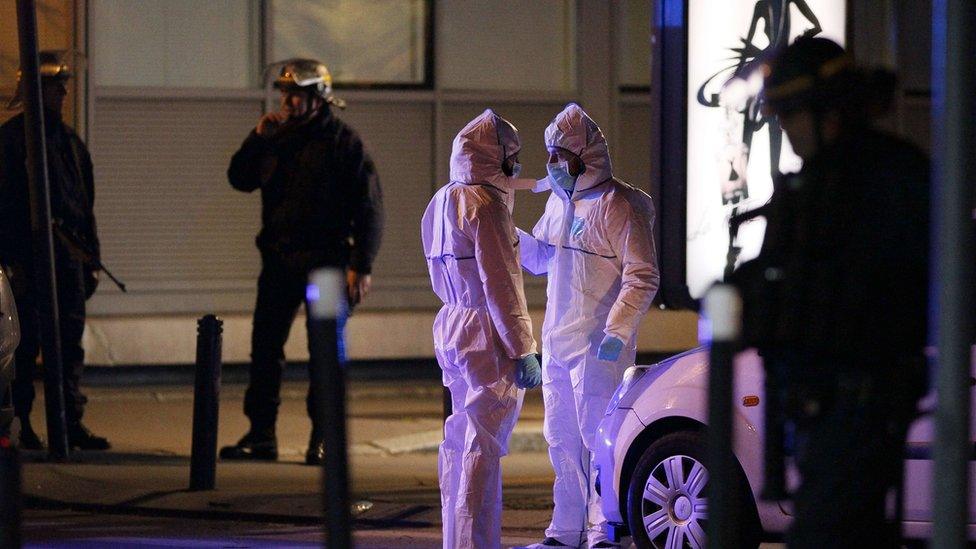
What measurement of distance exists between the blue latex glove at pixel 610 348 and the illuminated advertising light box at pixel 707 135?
274cm

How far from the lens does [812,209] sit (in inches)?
174

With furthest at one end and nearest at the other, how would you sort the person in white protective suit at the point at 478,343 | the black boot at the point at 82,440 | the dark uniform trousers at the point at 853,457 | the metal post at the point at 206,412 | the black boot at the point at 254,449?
the black boot at the point at 82,440 → the black boot at the point at 254,449 → the metal post at the point at 206,412 → the person in white protective suit at the point at 478,343 → the dark uniform trousers at the point at 853,457

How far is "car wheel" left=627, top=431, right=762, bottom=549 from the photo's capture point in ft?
23.1

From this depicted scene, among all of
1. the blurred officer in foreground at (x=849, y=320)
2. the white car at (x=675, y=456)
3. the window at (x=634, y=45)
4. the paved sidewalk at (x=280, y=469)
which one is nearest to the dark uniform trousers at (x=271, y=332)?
the paved sidewalk at (x=280, y=469)

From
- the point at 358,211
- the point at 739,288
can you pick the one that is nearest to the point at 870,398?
the point at 739,288

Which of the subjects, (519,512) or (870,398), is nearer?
(870,398)

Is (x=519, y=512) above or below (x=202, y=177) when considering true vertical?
below

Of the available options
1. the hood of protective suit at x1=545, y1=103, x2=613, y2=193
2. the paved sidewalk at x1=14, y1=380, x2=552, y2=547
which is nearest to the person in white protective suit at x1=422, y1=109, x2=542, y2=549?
the paved sidewalk at x1=14, y1=380, x2=552, y2=547

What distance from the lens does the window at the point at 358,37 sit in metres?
14.0

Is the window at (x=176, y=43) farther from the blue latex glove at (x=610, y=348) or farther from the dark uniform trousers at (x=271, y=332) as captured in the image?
the blue latex glove at (x=610, y=348)

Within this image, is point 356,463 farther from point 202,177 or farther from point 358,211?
point 202,177

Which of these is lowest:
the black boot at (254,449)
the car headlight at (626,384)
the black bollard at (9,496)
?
the black boot at (254,449)

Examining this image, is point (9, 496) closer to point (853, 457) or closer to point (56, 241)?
point (853, 457)

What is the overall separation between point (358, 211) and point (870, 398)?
5.95m
